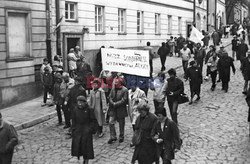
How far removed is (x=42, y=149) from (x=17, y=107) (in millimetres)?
5529

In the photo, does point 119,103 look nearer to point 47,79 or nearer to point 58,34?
point 47,79

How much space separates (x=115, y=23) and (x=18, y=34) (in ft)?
27.9

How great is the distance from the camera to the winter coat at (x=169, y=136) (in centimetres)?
677

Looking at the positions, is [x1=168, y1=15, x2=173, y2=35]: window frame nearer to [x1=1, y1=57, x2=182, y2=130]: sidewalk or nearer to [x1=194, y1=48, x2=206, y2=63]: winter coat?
[x1=194, y1=48, x2=206, y2=63]: winter coat

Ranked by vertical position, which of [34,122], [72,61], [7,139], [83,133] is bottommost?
[34,122]

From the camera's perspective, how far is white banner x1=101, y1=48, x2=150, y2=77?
35.4 ft

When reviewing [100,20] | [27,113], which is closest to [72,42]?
[100,20]

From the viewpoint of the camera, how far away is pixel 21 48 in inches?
606

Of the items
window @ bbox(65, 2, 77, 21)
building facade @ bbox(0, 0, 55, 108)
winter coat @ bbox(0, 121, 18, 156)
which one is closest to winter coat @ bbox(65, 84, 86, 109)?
winter coat @ bbox(0, 121, 18, 156)

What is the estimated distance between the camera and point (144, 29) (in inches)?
1054

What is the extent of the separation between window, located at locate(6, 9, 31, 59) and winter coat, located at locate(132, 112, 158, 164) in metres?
9.23

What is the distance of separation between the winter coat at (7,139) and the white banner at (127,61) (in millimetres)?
4602

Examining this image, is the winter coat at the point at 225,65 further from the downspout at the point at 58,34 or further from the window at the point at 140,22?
the window at the point at 140,22

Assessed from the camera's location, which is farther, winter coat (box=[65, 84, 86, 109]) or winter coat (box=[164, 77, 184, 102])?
winter coat (box=[164, 77, 184, 102])
